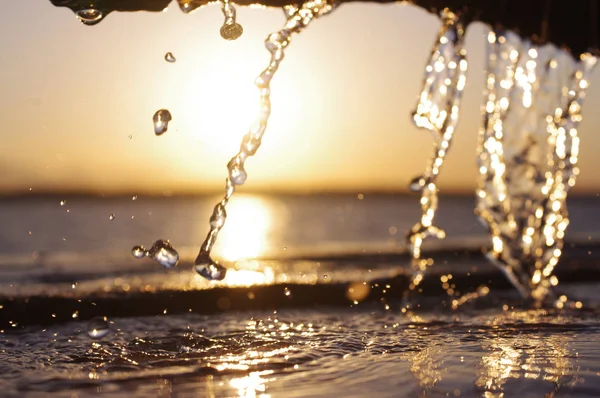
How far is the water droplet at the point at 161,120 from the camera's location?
5434mm

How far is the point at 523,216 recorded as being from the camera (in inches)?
254

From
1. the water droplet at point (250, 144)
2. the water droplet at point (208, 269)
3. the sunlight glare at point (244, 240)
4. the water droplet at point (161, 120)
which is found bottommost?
the water droplet at point (208, 269)

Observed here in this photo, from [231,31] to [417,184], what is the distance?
7.65ft

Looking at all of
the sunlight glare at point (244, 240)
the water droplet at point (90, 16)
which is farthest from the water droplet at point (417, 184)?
the sunlight glare at point (244, 240)

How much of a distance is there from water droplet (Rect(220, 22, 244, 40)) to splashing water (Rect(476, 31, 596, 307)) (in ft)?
5.34

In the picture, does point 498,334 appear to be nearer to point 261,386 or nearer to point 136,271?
point 261,386

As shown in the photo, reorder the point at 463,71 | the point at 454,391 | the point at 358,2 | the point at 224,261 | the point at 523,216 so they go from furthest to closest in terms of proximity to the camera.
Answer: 1. the point at 224,261
2. the point at 523,216
3. the point at 463,71
4. the point at 358,2
5. the point at 454,391

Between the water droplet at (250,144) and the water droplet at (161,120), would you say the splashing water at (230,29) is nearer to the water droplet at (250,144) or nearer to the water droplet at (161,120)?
the water droplet at (250,144)

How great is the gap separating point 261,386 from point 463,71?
281cm

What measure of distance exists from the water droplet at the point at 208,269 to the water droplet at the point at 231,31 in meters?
1.44

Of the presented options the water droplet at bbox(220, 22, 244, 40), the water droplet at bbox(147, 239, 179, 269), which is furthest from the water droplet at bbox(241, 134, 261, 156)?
the water droplet at bbox(147, 239, 179, 269)

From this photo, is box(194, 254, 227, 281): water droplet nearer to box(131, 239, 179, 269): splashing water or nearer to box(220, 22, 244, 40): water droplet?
box(131, 239, 179, 269): splashing water

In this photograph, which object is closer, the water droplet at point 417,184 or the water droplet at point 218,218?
the water droplet at point 218,218

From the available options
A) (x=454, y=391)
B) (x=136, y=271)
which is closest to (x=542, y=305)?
(x=454, y=391)
